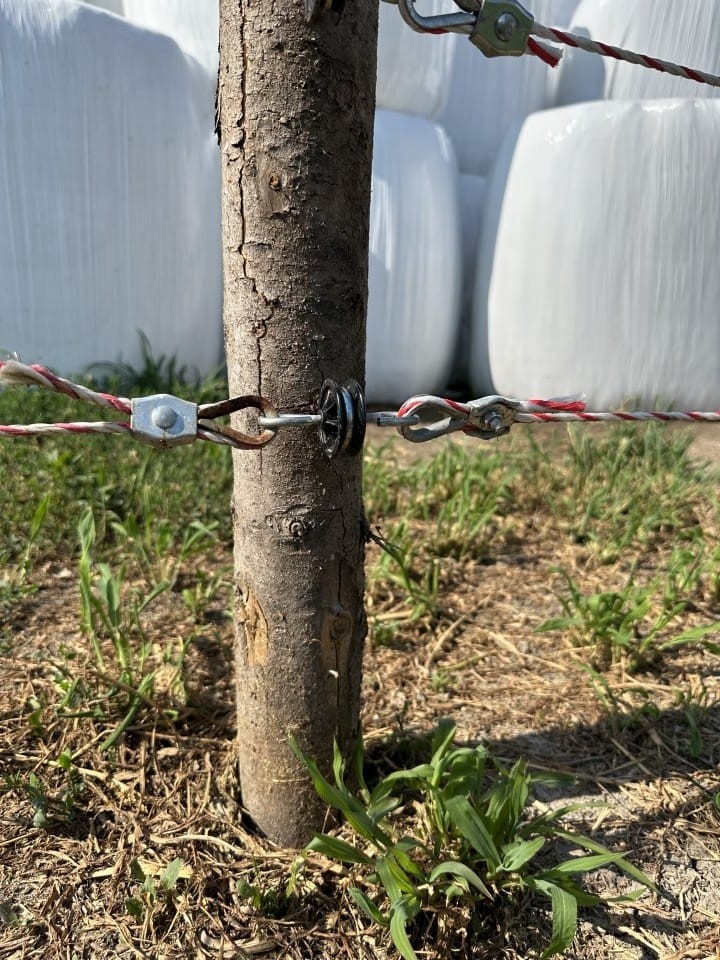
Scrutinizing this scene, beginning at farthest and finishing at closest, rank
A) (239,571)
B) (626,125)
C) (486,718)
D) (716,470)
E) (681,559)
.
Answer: (626,125), (716,470), (681,559), (486,718), (239,571)

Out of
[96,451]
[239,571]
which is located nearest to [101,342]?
[96,451]

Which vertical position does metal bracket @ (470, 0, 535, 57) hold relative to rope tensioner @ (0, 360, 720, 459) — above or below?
above

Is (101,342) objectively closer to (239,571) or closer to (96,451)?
(96,451)

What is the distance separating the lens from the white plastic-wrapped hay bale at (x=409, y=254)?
3.25 meters

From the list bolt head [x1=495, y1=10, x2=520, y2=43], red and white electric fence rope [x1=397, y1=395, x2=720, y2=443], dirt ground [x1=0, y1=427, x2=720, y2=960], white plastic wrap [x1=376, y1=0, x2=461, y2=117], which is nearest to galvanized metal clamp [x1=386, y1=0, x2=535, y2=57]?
bolt head [x1=495, y1=10, x2=520, y2=43]

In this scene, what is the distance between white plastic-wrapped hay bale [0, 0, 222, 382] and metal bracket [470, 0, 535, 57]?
2.31 m

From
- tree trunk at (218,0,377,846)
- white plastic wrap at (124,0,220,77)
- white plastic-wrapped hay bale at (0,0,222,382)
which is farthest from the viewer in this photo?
white plastic wrap at (124,0,220,77)

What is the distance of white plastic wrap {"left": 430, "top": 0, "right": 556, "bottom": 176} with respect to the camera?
3.61 metres

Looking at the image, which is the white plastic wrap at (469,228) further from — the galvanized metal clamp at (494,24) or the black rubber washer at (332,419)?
the black rubber washer at (332,419)

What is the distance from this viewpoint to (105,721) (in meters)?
1.21

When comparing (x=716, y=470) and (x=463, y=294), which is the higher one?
(x=463, y=294)

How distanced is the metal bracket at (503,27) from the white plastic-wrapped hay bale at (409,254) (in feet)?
7.86

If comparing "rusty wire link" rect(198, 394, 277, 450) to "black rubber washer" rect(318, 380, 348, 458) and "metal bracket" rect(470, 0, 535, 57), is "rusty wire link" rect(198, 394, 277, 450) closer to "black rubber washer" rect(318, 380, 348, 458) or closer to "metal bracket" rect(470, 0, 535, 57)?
"black rubber washer" rect(318, 380, 348, 458)

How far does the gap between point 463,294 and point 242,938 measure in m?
3.37
